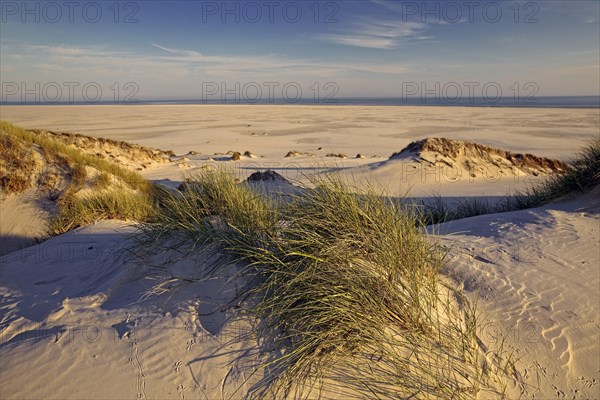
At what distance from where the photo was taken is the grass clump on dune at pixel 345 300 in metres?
2.46

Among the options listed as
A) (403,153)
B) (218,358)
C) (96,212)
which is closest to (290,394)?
(218,358)

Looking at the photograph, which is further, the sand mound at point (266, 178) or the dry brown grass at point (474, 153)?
the dry brown grass at point (474, 153)

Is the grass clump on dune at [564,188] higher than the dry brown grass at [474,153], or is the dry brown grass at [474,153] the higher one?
the dry brown grass at [474,153]

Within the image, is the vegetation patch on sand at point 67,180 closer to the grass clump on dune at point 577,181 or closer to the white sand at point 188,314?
the white sand at point 188,314

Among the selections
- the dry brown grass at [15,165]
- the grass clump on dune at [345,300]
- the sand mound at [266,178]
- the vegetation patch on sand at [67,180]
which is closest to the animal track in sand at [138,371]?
the grass clump on dune at [345,300]

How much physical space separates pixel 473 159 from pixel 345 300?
40.0 ft

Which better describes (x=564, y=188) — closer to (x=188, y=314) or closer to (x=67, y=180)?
(x=188, y=314)

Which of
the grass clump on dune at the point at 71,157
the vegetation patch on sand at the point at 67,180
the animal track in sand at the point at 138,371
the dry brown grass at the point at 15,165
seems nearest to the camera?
the animal track in sand at the point at 138,371

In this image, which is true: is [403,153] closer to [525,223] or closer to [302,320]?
[525,223]

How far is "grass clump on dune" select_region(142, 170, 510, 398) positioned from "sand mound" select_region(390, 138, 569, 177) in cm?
1021

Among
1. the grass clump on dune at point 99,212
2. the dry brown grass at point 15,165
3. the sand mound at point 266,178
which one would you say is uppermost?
the dry brown grass at point 15,165

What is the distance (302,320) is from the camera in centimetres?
268

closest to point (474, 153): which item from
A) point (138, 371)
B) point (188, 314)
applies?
point (188, 314)

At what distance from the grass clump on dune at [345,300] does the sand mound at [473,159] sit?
10.2 meters
